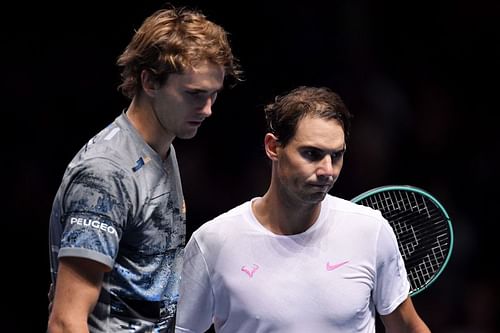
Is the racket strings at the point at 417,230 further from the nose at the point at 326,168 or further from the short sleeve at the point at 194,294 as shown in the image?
the short sleeve at the point at 194,294

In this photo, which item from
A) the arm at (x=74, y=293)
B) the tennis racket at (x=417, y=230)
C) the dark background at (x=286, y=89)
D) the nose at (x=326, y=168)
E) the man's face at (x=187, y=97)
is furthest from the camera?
the dark background at (x=286, y=89)

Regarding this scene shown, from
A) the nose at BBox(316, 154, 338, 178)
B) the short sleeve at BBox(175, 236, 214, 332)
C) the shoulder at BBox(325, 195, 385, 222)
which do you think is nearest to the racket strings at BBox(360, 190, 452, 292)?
the shoulder at BBox(325, 195, 385, 222)

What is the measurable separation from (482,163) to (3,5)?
9.86 ft

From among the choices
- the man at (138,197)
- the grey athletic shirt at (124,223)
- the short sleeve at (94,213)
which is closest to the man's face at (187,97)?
the man at (138,197)

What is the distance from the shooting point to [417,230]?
3.81 metres

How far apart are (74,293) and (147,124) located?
56 centimetres

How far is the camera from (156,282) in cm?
304

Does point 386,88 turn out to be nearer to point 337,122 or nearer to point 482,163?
point 482,163

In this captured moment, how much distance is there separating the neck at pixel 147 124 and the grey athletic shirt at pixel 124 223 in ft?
0.08

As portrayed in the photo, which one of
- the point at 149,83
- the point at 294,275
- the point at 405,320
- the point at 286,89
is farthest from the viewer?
the point at 286,89

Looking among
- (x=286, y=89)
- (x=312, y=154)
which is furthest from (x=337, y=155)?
(x=286, y=89)

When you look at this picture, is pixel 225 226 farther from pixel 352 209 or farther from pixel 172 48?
pixel 172 48

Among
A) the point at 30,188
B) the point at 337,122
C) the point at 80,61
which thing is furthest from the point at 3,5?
the point at 337,122

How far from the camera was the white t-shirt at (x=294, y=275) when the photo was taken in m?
3.40
